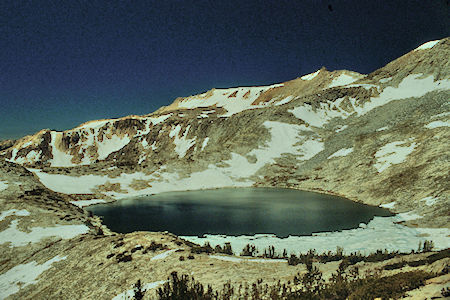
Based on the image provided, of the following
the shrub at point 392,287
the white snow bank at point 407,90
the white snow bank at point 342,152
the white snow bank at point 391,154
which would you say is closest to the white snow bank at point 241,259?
the shrub at point 392,287

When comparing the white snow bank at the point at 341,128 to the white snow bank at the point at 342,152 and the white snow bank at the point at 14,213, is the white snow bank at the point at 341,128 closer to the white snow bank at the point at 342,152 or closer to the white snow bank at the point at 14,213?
the white snow bank at the point at 342,152

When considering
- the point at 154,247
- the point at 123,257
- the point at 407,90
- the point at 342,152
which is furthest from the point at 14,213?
the point at 407,90

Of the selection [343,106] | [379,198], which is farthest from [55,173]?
[343,106]

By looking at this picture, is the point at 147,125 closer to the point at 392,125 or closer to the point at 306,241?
the point at 392,125

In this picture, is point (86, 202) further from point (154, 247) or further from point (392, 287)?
point (392, 287)

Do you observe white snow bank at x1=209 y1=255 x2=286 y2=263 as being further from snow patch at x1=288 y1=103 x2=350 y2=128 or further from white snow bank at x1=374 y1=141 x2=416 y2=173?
snow patch at x1=288 y1=103 x2=350 y2=128

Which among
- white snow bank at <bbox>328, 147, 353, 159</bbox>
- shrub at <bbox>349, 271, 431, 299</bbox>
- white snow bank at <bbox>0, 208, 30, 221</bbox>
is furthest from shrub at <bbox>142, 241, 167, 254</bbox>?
white snow bank at <bbox>328, 147, 353, 159</bbox>

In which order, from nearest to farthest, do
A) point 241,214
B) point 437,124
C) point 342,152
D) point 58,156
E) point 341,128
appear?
point 241,214
point 437,124
point 342,152
point 341,128
point 58,156
